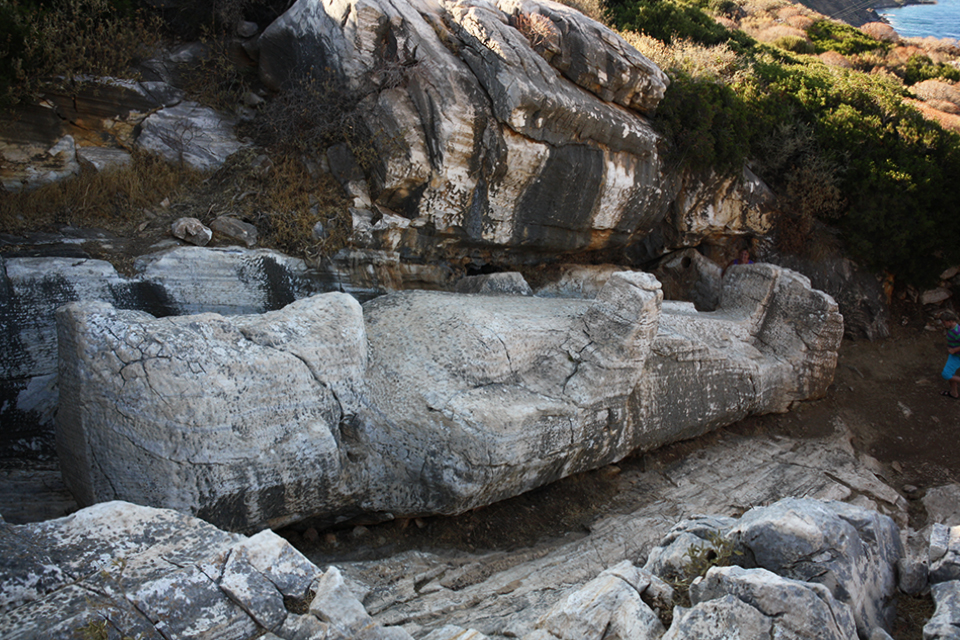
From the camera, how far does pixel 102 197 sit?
5.63m

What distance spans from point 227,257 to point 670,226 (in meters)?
6.46

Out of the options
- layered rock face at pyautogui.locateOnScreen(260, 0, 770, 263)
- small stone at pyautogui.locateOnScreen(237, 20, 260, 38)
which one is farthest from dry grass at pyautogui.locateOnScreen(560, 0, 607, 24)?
small stone at pyautogui.locateOnScreen(237, 20, 260, 38)

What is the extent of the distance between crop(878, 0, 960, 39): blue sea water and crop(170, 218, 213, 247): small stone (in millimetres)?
21633

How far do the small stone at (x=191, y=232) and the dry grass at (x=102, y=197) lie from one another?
452 millimetres

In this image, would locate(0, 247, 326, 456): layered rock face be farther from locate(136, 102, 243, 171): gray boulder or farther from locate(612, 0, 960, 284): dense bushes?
locate(612, 0, 960, 284): dense bushes

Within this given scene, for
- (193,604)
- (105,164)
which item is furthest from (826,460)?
(105,164)

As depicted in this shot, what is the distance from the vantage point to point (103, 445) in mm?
3885

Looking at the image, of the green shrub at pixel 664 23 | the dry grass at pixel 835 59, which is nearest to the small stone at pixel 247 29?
the green shrub at pixel 664 23

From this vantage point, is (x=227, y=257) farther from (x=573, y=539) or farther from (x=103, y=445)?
(x=573, y=539)

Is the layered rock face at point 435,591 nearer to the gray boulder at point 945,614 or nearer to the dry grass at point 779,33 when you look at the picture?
the gray boulder at point 945,614

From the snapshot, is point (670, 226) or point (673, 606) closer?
point (673, 606)

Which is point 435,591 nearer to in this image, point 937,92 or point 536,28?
point 536,28

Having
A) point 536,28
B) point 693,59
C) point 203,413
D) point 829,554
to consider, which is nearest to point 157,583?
point 203,413

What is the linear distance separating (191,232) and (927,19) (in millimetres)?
22532
